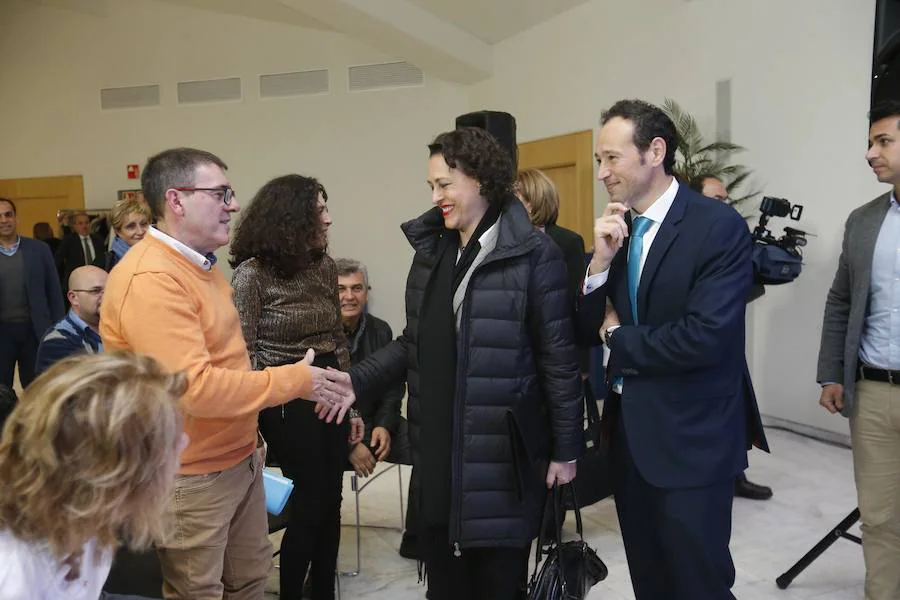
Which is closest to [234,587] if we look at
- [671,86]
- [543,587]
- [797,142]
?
[543,587]

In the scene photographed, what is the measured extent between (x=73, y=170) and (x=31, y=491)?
9.48 meters

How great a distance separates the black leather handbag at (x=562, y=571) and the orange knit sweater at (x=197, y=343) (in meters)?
0.78

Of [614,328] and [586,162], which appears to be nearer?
[614,328]

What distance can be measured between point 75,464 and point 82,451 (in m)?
0.02

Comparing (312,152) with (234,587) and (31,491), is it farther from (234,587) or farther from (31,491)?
(31,491)

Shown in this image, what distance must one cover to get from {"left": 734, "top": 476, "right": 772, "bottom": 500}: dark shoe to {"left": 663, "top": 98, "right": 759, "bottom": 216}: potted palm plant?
1.96 m

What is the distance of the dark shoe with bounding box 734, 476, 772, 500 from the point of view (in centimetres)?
396

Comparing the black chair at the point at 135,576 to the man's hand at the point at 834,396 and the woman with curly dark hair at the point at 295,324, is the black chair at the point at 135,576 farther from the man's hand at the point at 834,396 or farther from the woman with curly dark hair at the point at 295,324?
the man's hand at the point at 834,396

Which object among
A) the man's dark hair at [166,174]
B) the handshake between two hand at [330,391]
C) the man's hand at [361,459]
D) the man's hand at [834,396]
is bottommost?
the man's hand at [361,459]

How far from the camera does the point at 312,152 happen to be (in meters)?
8.66

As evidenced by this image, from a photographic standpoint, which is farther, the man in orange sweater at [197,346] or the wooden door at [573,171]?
the wooden door at [573,171]

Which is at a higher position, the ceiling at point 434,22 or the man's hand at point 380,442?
the ceiling at point 434,22

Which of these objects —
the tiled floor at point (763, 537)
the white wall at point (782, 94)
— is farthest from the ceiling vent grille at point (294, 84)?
the tiled floor at point (763, 537)

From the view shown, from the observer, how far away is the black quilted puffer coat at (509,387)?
203 cm
